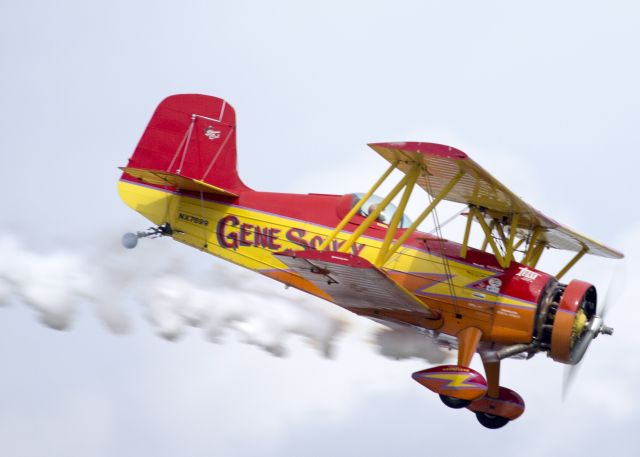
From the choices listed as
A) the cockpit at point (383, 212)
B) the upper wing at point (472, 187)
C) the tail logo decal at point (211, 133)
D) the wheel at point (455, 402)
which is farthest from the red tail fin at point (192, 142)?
the wheel at point (455, 402)

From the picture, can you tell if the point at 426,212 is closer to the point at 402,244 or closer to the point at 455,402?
the point at 402,244

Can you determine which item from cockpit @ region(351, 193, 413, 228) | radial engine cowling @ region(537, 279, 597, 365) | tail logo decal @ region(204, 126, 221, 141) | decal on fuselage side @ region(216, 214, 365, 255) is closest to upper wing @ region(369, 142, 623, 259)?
cockpit @ region(351, 193, 413, 228)

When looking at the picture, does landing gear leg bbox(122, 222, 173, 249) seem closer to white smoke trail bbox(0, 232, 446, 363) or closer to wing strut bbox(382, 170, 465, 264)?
white smoke trail bbox(0, 232, 446, 363)

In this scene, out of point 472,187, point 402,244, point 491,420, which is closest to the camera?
point 472,187

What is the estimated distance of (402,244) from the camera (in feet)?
56.7

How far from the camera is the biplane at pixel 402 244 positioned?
1628cm

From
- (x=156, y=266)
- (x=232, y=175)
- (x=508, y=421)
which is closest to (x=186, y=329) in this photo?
(x=156, y=266)

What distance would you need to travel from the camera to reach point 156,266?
63.8 feet

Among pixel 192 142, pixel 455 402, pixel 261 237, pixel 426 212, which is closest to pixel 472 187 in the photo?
Result: pixel 426 212

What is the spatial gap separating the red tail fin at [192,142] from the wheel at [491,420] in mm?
4659

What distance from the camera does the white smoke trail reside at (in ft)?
62.0

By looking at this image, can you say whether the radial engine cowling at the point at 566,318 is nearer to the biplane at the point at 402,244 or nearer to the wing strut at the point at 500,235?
the biplane at the point at 402,244

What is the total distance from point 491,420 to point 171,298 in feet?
16.1

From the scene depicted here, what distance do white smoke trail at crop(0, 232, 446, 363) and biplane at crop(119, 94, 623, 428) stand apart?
33.9 inches
